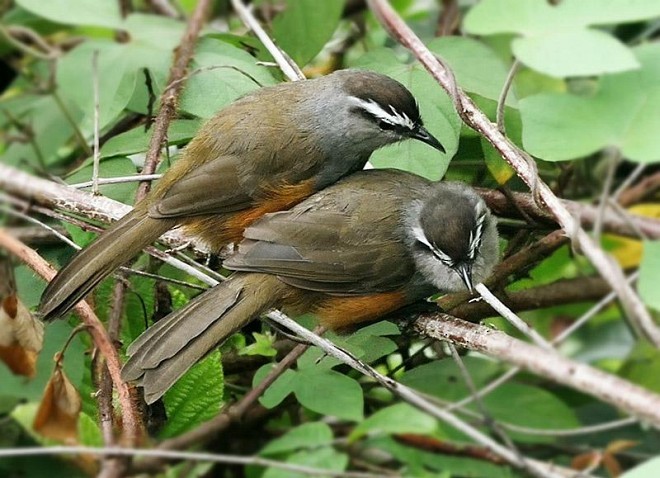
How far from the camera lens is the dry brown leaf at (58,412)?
7.88 feet

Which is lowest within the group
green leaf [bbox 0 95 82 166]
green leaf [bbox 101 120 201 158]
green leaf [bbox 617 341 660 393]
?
green leaf [bbox 617 341 660 393]

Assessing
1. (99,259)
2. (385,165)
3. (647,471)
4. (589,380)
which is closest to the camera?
(647,471)

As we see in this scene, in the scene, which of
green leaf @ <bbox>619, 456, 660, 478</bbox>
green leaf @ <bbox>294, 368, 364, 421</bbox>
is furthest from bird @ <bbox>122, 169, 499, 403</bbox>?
green leaf @ <bbox>619, 456, 660, 478</bbox>

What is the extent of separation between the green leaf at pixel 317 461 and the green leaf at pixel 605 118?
99cm

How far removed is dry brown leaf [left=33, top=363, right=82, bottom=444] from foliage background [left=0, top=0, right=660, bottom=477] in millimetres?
49

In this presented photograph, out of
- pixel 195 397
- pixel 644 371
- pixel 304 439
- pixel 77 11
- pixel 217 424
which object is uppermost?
pixel 77 11

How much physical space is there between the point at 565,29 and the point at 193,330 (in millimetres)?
1420

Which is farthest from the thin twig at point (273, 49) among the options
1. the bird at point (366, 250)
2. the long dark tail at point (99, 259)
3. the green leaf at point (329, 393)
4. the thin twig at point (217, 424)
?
the green leaf at point (329, 393)

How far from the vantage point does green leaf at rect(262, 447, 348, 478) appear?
72.0 inches

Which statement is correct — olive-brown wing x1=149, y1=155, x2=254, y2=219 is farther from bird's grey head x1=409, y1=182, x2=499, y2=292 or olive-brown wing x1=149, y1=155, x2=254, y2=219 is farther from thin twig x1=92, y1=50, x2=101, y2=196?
bird's grey head x1=409, y1=182, x2=499, y2=292

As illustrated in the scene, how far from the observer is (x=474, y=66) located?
11.7 ft

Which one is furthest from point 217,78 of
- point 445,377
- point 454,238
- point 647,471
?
point 647,471

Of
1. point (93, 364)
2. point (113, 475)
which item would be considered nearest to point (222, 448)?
point (93, 364)

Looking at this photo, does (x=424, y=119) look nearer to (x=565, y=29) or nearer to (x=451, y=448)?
(x=565, y=29)
